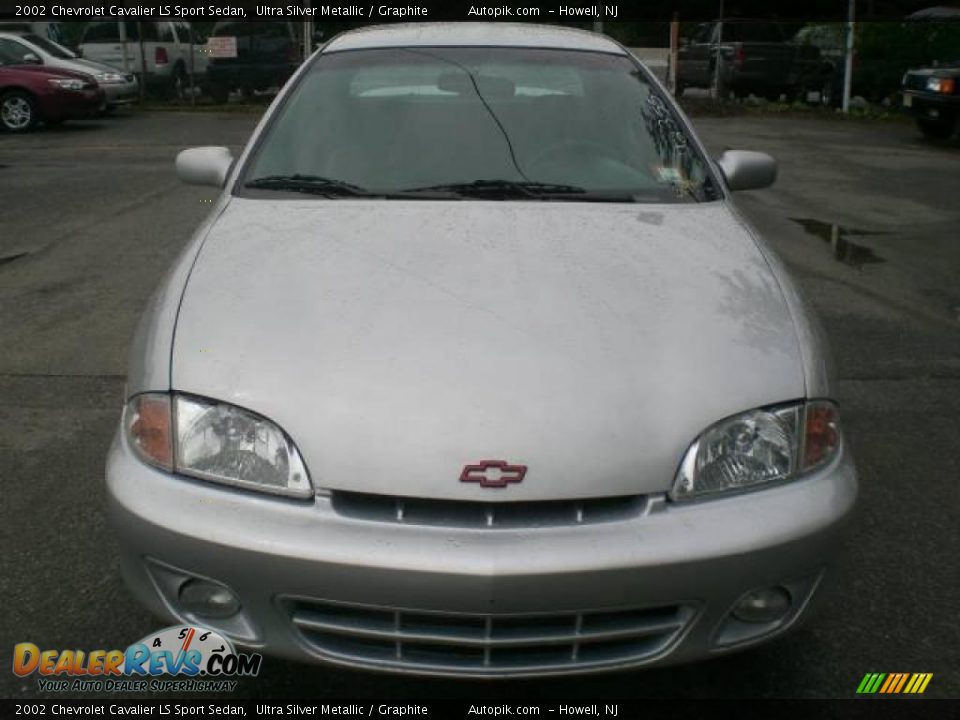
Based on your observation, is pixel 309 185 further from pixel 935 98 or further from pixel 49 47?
pixel 49 47

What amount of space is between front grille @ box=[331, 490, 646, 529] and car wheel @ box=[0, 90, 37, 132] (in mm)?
15685

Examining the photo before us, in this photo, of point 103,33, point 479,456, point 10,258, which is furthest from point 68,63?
point 479,456

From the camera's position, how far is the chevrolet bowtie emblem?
2.14 metres

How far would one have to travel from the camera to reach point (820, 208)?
966cm

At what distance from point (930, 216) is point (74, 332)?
23.7 ft

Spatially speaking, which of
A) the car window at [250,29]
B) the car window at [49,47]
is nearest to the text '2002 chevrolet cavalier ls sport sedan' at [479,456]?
the car window at [49,47]

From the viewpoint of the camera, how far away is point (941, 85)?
14398mm

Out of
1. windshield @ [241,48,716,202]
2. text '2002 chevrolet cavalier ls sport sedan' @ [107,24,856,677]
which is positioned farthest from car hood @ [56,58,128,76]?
text '2002 chevrolet cavalier ls sport sedan' @ [107,24,856,677]

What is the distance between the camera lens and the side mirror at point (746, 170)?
3908 millimetres

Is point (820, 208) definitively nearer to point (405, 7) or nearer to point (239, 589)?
point (239, 589)

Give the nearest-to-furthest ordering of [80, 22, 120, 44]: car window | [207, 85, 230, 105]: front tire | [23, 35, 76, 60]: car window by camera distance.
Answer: [23, 35, 76, 60]: car window, [207, 85, 230, 105]: front tire, [80, 22, 120, 44]: car window

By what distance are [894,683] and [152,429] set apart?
76.2 inches

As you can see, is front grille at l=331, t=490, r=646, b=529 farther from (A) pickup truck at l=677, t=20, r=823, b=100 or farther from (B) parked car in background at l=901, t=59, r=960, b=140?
(A) pickup truck at l=677, t=20, r=823, b=100

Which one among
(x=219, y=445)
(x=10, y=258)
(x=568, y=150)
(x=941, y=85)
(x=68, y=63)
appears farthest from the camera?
(x=68, y=63)
